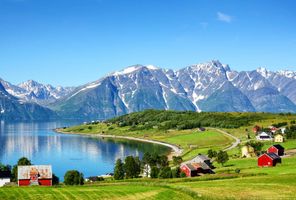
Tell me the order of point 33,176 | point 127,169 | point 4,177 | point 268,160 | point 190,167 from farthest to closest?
point 268,160
point 127,169
point 190,167
point 4,177
point 33,176

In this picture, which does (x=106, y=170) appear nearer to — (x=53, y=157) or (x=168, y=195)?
(x=53, y=157)

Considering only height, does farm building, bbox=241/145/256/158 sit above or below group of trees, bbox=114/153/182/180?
above

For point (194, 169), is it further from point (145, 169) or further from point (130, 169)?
point (145, 169)

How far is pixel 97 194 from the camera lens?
48781mm

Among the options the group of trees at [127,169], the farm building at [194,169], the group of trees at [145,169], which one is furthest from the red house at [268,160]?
the group of trees at [127,169]

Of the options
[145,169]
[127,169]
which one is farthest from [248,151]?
[127,169]

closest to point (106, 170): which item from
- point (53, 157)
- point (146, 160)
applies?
point (146, 160)

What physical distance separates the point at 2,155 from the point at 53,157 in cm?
2225

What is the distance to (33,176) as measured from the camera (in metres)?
86.9

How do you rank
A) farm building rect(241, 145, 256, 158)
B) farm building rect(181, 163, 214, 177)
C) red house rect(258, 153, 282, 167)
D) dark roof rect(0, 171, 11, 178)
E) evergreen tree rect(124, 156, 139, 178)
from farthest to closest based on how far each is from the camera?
1. farm building rect(241, 145, 256, 158)
2. red house rect(258, 153, 282, 167)
3. evergreen tree rect(124, 156, 139, 178)
4. dark roof rect(0, 171, 11, 178)
5. farm building rect(181, 163, 214, 177)

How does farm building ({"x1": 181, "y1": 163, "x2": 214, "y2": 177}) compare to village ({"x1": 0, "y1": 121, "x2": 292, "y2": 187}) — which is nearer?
village ({"x1": 0, "y1": 121, "x2": 292, "y2": 187})

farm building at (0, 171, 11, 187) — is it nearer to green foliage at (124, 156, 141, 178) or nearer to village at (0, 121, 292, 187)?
village at (0, 121, 292, 187)

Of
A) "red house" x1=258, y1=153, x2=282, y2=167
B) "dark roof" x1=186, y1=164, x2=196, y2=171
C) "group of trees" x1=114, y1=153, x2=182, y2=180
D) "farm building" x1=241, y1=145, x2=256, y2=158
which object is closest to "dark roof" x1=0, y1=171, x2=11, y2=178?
"group of trees" x1=114, y1=153, x2=182, y2=180

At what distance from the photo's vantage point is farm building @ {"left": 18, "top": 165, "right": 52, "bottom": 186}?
86.7m
